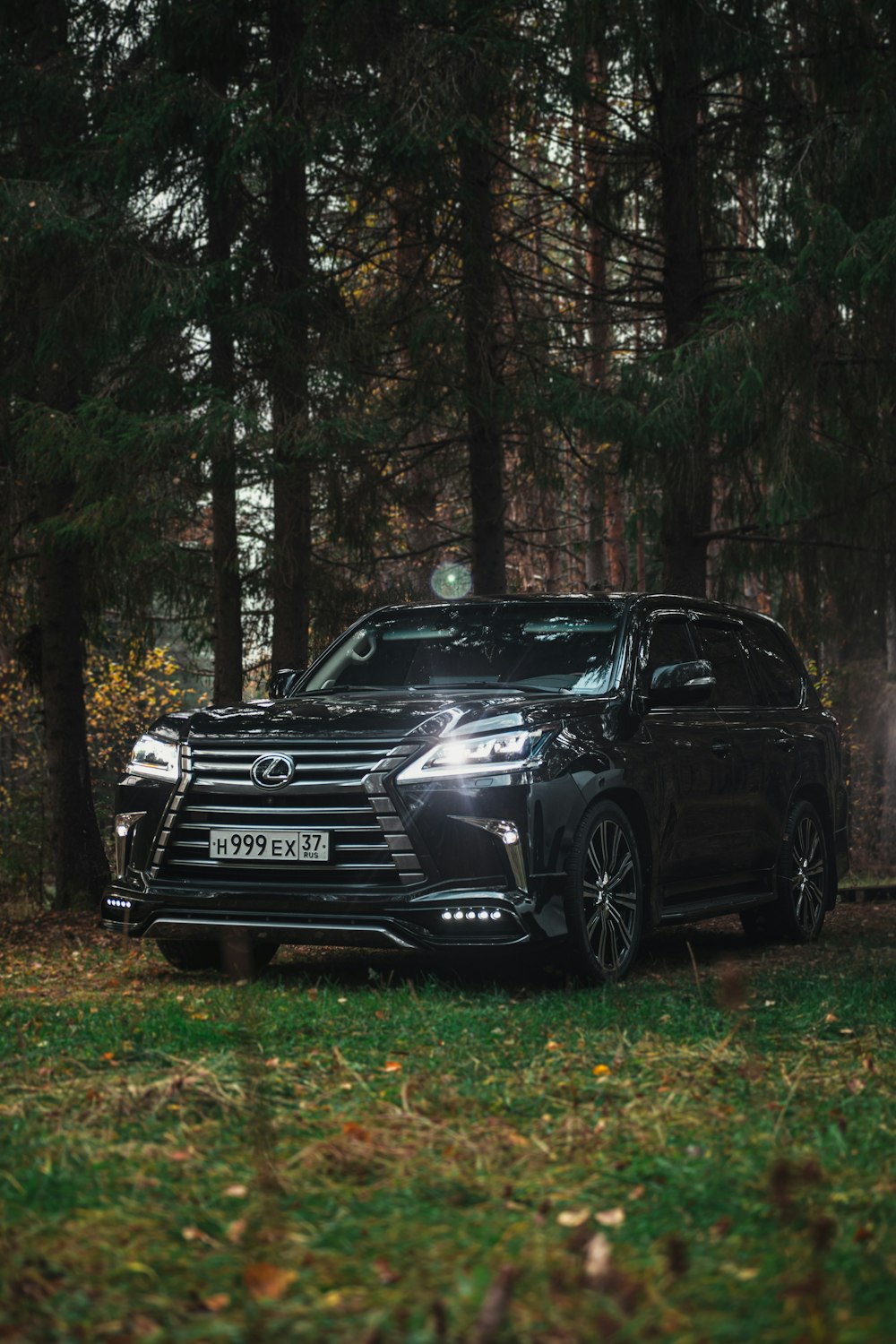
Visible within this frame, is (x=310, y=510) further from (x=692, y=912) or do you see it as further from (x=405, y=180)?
(x=692, y=912)

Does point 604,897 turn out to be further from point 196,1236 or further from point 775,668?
point 196,1236

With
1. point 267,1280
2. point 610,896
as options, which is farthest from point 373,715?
point 267,1280

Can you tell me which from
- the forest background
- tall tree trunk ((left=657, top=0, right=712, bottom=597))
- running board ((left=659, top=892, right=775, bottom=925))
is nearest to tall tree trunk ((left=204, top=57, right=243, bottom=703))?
the forest background

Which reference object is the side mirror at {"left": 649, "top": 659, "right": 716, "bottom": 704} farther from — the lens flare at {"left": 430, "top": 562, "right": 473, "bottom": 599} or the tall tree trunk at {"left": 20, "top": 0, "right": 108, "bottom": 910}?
the lens flare at {"left": 430, "top": 562, "right": 473, "bottom": 599}

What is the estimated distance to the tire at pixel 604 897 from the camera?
6.99m

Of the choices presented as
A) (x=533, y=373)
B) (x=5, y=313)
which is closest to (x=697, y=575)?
(x=533, y=373)

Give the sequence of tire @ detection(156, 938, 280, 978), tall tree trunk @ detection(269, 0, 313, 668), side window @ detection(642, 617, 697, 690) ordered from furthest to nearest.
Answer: tall tree trunk @ detection(269, 0, 313, 668)
side window @ detection(642, 617, 697, 690)
tire @ detection(156, 938, 280, 978)

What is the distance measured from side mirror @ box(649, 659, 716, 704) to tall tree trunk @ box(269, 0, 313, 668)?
414 centimetres

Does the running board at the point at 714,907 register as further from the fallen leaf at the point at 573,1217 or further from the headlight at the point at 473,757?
the fallen leaf at the point at 573,1217

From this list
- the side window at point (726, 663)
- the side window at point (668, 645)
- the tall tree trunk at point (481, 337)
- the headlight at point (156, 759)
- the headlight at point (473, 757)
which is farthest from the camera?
the tall tree trunk at point (481, 337)

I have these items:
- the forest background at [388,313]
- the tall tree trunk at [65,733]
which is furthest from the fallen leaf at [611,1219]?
the tall tree trunk at [65,733]

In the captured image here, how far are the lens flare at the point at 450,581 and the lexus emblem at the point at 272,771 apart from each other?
7618mm

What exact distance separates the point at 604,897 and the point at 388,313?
748 centimetres

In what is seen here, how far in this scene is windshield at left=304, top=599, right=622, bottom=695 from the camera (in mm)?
8070
